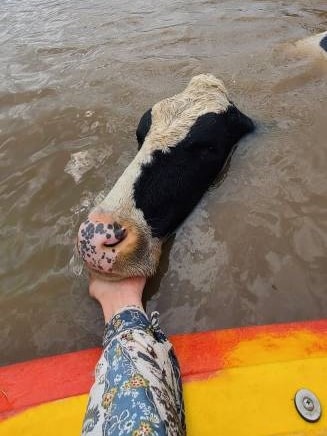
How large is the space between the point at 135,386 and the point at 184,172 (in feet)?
5.54

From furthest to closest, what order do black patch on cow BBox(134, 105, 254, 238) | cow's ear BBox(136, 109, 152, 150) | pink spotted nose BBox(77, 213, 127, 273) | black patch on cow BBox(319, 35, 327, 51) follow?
black patch on cow BBox(319, 35, 327, 51) → cow's ear BBox(136, 109, 152, 150) → black patch on cow BBox(134, 105, 254, 238) → pink spotted nose BBox(77, 213, 127, 273)

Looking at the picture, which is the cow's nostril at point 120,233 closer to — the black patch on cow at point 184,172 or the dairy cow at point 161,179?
the dairy cow at point 161,179

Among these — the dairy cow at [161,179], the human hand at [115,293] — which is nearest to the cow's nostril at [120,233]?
the dairy cow at [161,179]

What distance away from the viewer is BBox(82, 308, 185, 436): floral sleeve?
157 cm

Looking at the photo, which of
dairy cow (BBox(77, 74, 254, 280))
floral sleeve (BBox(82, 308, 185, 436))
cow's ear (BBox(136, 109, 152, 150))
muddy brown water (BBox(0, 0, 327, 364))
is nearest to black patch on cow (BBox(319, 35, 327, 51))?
muddy brown water (BBox(0, 0, 327, 364))

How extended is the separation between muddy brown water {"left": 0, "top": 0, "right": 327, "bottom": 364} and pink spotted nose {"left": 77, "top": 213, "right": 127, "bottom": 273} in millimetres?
390

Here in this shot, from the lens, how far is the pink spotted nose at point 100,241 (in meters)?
2.47

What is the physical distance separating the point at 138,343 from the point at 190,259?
1057 mm

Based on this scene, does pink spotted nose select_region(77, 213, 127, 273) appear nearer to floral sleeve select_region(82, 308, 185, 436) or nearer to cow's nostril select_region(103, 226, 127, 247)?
cow's nostril select_region(103, 226, 127, 247)

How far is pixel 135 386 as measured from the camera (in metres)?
1.73

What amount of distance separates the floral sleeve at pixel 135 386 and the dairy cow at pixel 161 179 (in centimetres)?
41

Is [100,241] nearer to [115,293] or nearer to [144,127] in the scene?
[115,293]

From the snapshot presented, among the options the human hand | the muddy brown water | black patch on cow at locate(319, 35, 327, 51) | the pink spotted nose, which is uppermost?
the pink spotted nose

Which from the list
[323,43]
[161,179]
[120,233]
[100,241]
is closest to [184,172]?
[161,179]
